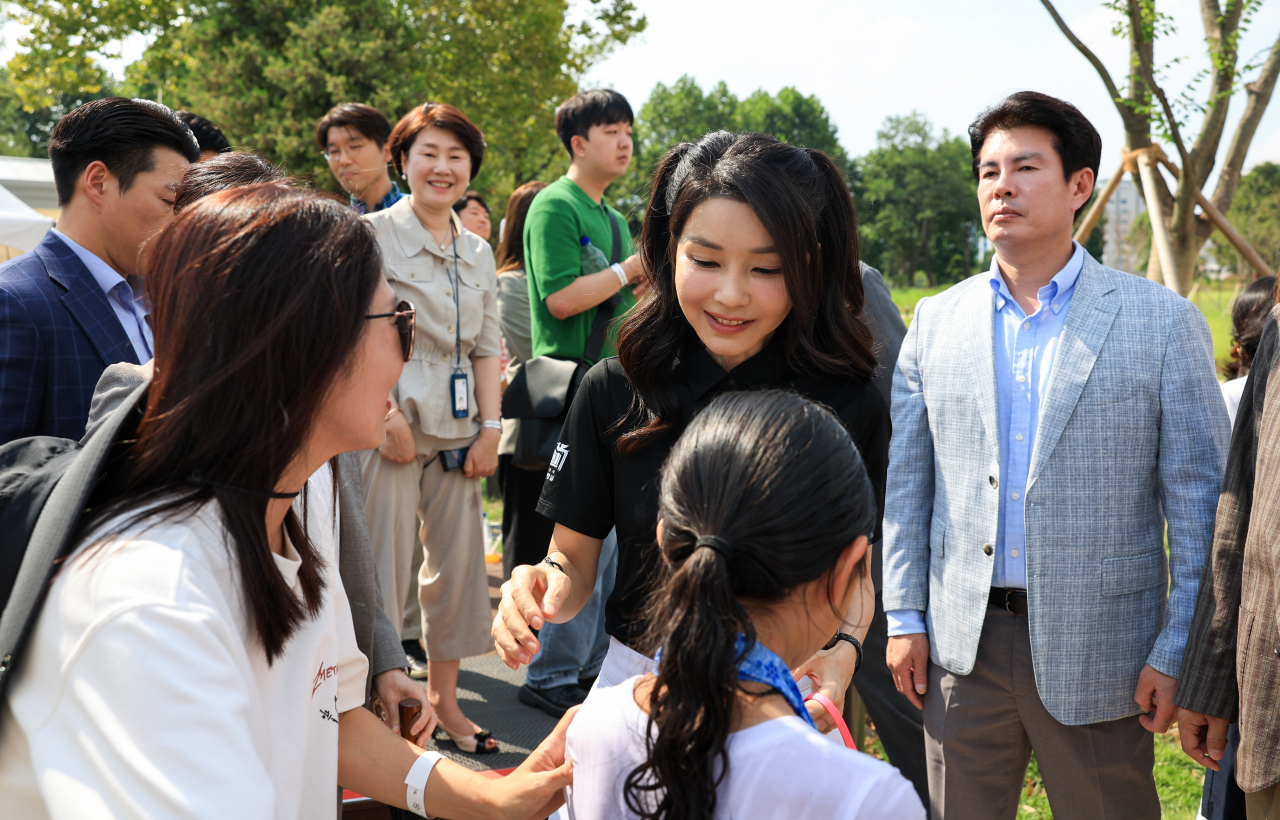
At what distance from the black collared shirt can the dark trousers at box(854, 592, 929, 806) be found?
1.52 m

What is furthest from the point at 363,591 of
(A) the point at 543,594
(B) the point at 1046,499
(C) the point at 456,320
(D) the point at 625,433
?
(C) the point at 456,320

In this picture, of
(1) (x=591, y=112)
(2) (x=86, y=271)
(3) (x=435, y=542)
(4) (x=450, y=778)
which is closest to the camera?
(4) (x=450, y=778)

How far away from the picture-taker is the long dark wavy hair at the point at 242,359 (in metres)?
1.14

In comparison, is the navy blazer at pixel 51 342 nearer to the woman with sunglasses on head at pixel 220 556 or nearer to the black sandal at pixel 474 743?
the woman with sunglasses on head at pixel 220 556

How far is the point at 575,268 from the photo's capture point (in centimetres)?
399

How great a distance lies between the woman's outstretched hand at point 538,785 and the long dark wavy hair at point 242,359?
0.51 meters

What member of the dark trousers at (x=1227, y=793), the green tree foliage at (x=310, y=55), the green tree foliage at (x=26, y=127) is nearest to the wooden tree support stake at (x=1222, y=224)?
the dark trousers at (x=1227, y=793)

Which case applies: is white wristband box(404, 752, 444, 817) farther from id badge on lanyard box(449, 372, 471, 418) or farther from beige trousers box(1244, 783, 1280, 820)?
id badge on lanyard box(449, 372, 471, 418)

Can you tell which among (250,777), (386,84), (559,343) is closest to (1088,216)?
(559,343)

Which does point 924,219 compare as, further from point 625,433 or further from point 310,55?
point 625,433

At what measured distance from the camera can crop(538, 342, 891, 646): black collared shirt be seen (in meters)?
1.90

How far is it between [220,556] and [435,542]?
2926 millimetres

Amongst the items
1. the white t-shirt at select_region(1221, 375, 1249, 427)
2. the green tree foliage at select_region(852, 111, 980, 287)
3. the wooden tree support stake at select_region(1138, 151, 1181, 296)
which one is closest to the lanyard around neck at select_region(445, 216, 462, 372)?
the white t-shirt at select_region(1221, 375, 1249, 427)

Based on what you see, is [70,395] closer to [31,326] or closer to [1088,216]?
[31,326]
